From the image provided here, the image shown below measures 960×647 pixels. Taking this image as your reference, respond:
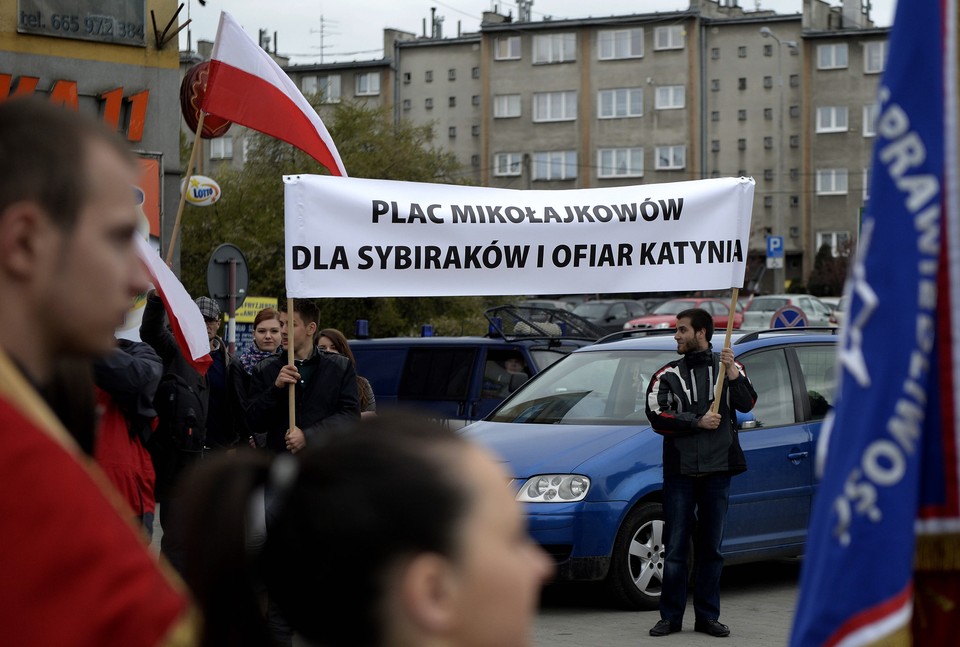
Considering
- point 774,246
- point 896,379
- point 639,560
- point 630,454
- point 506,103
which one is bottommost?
point 639,560

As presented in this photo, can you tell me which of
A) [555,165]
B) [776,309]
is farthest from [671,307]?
[555,165]

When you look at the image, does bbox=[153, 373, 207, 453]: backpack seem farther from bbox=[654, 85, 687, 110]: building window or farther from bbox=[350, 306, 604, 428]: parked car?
bbox=[654, 85, 687, 110]: building window

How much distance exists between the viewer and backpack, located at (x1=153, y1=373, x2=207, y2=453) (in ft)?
23.6

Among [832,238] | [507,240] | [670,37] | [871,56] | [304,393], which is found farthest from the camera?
[832,238]

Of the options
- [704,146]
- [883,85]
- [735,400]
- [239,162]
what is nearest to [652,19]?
[704,146]

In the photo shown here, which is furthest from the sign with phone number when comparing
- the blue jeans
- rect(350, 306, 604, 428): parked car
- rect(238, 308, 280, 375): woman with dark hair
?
the blue jeans

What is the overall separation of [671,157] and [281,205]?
43.1 m

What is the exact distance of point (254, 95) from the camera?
8.43 meters

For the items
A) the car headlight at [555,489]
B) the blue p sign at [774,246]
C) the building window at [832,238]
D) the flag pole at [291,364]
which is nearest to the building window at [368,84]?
the building window at [832,238]

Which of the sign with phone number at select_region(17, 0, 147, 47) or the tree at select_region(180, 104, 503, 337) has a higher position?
the sign with phone number at select_region(17, 0, 147, 47)

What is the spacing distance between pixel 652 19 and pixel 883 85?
227ft

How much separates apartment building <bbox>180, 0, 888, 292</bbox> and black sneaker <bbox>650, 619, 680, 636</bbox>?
59.6m

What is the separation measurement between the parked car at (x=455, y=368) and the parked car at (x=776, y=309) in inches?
898

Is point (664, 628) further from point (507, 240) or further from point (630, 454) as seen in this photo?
point (507, 240)
